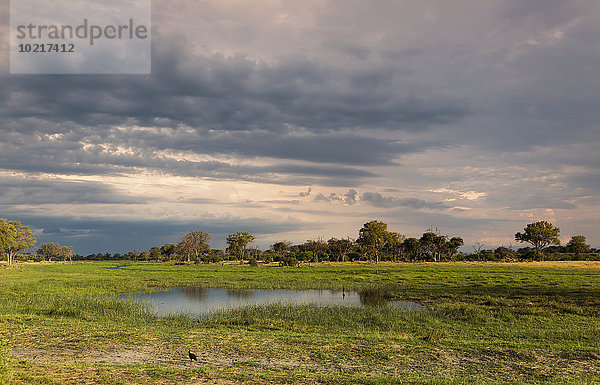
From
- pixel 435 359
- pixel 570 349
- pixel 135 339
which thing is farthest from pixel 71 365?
pixel 570 349

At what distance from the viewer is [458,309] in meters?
27.0

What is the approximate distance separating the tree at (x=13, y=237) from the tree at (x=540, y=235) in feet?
458

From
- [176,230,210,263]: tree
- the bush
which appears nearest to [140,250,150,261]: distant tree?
[176,230,210,263]: tree

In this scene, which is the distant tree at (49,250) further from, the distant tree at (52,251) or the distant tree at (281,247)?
the distant tree at (281,247)

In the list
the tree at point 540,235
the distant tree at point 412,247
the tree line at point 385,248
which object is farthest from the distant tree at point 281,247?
the tree at point 540,235

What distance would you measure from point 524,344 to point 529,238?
127m

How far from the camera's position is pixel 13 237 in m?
83.2

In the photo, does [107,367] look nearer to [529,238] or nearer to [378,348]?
[378,348]

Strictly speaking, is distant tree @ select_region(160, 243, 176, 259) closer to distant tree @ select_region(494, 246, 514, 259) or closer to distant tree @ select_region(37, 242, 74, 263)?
distant tree @ select_region(37, 242, 74, 263)

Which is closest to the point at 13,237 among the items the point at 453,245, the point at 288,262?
the point at 288,262

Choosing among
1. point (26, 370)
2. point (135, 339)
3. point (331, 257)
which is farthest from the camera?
point (331, 257)

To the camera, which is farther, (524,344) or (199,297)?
(199,297)

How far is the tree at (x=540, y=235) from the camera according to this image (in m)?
121

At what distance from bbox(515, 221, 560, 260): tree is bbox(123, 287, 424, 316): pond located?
10423 cm
